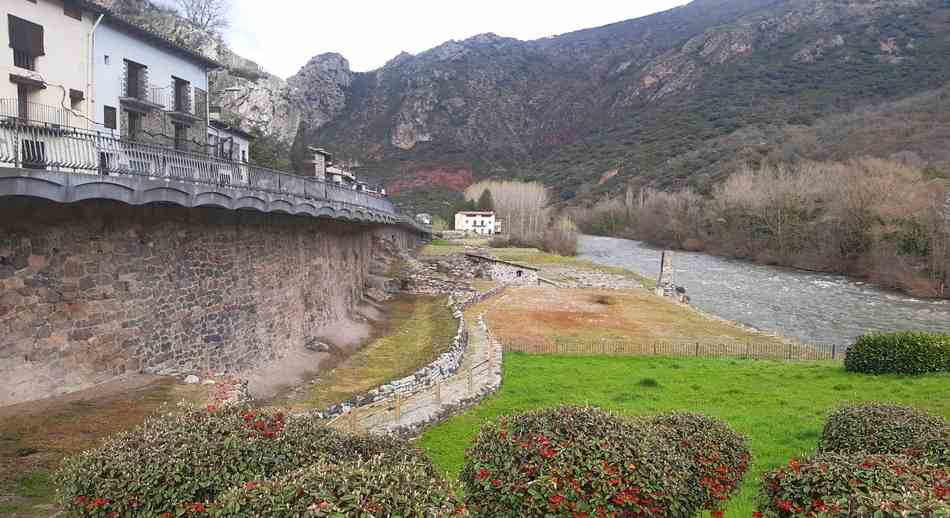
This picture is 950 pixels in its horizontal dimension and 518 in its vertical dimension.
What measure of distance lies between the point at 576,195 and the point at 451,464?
115 metres

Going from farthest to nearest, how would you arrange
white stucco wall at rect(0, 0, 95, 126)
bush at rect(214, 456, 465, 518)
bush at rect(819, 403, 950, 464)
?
white stucco wall at rect(0, 0, 95, 126) → bush at rect(819, 403, 950, 464) → bush at rect(214, 456, 465, 518)

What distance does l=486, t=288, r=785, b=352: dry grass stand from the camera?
1037 inches

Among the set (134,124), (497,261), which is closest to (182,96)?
(134,124)

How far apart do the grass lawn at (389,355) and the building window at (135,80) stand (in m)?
14.2

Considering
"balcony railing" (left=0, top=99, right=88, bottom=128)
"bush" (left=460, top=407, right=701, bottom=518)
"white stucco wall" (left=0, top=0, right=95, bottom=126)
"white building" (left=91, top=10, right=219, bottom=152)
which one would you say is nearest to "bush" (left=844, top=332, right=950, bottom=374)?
"bush" (left=460, top=407, right=701, bottom=518)

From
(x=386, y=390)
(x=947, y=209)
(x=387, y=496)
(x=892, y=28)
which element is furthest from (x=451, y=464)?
(x=892, y=28)

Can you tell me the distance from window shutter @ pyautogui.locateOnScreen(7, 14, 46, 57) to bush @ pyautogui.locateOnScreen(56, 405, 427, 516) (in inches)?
742

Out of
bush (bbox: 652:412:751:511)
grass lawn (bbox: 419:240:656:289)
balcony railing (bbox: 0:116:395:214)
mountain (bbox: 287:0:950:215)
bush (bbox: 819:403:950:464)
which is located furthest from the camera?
mountain (bbox: 287:0:950:215)

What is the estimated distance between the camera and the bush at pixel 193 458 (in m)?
4.79

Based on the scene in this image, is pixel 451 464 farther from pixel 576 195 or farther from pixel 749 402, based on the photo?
pixel 576 195

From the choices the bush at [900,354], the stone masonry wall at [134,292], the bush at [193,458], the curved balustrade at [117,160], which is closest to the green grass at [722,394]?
the bush at [900,354]

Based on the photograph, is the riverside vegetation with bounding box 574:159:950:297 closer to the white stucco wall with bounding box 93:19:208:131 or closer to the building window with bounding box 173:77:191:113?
the building window with bounding box 173:77:191:113

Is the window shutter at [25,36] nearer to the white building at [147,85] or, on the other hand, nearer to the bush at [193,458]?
the white building at [147,85]

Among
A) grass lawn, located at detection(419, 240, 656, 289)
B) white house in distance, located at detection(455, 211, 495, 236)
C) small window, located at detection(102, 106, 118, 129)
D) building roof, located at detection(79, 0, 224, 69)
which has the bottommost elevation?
grass lawn, located at detection(419, 240, 656, 289)
